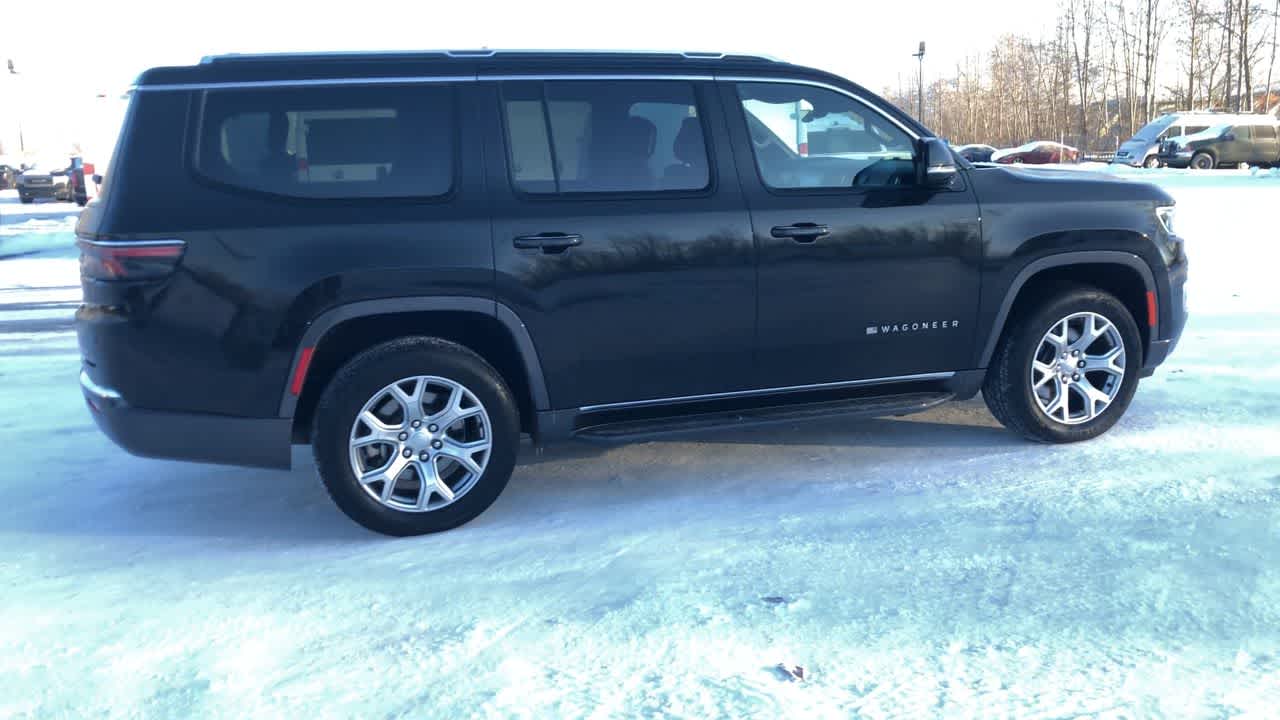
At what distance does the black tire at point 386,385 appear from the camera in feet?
13.9

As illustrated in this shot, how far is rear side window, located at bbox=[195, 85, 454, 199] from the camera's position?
164 inches

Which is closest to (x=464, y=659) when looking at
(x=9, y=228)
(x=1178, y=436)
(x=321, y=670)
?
(x=321, y=670)

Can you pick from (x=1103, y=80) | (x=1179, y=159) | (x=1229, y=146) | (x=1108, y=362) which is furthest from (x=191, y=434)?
(x=1103, y=80)

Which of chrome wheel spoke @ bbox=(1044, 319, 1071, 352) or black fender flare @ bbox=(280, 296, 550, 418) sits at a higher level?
black fender flare @ bbox=(280, 296, 550, 418)

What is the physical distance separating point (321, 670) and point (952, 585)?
6.91ft

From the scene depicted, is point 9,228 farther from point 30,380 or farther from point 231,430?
point 231,430

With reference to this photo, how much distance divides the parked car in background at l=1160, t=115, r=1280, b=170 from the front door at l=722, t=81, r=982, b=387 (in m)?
35.9

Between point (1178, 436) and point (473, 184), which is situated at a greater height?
point (473, 184)

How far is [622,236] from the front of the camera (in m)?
4.55

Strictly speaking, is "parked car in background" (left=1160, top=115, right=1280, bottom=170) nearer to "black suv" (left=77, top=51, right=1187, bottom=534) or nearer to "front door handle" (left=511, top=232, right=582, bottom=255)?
"black suv" (left=77, top=51, right=1187, bottom=534)

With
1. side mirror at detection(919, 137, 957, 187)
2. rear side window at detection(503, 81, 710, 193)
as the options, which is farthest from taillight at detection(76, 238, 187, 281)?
side mirror at detection(919, 137, 957, 187)

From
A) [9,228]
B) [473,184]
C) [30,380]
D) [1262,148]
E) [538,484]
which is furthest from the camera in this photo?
[1262,148]

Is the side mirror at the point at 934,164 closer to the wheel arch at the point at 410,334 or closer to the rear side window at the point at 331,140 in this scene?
the wheel arch at the point at 410,334

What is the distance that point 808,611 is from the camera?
11.7ft
